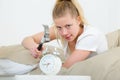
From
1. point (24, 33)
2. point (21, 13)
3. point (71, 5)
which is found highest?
point (71, 5)

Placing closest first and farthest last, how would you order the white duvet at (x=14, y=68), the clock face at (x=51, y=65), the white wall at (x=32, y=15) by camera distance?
the clock face at (x=51, y=65), the white duvet at (x=14, y=68), the white wall at (x=32, y=15)

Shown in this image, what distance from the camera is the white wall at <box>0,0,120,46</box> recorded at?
218 cm

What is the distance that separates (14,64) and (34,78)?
19.7 inches

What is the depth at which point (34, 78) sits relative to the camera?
847 mm

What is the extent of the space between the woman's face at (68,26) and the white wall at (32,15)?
2.82ft

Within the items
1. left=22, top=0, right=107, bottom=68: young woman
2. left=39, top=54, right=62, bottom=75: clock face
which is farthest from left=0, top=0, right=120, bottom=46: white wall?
left=39, top=54, right=62, bottom=75: clock face

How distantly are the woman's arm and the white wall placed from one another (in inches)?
37.1

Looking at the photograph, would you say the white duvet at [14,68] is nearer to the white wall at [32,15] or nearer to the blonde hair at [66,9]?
the blonde hair at [66,9]

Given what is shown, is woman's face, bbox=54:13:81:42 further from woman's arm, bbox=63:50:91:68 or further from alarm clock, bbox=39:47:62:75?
alarm clock, bbox=39:47:62:75

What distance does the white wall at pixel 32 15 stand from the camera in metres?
2.18

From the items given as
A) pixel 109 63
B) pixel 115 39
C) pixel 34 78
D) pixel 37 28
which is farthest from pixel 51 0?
pixel 34 78

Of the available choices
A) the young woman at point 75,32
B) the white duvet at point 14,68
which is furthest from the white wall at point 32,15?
the white duvet at point 14,68

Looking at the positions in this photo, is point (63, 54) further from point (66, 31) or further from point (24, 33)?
point (24, 33)

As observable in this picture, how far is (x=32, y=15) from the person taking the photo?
88.1 inches
